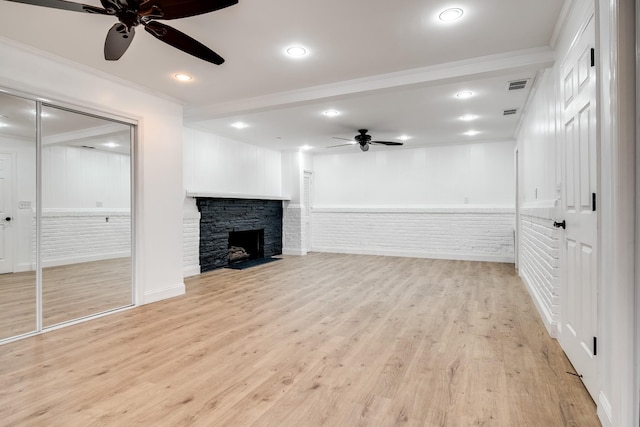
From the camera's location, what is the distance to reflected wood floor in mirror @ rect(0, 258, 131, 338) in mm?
3062

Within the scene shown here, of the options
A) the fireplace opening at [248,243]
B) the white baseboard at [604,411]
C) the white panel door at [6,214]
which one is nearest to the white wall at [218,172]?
the fireplace opening at [248,243]

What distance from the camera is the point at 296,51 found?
3029mm

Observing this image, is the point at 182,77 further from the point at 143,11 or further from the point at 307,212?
the point at 307,212

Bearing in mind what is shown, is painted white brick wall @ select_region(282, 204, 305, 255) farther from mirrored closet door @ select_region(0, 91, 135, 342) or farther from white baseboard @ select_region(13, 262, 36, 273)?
white baseboard @ select_region(13, 262, 36, 273)

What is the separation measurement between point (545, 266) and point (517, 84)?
6.83 feet

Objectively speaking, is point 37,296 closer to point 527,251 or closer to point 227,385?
point 227,385

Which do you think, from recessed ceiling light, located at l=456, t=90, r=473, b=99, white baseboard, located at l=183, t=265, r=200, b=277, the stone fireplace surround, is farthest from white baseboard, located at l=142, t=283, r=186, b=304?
recessed ceiling light, located at l=456, t=90, r=473, b=99

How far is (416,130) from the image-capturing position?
20.3 feet

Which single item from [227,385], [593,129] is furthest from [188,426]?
[593,129]

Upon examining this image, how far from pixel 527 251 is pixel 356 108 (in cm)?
306

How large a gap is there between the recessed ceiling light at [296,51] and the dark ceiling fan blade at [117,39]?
4.08 feet

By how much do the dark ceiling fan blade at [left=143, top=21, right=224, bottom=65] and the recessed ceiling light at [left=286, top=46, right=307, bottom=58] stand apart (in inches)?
26.0

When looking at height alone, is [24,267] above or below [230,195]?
below

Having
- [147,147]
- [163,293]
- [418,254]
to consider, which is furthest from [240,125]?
[418,254]
